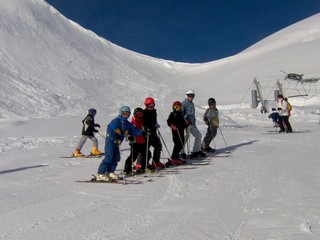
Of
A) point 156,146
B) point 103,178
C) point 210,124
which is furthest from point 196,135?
point 103,178

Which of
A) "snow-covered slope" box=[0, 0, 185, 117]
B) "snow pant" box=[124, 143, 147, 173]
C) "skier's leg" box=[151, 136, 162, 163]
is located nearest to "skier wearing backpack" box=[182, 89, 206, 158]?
"skier's leg" box=[151, 136, 162, 163]

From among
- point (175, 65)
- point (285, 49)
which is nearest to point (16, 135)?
point (175, 65)

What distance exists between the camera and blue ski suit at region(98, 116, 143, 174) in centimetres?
755

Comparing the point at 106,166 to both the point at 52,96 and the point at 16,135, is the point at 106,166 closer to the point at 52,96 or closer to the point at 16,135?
the point at 16,135

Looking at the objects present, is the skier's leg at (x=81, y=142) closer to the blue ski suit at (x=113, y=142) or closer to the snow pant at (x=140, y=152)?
the snow pant at (x=140, y=152)

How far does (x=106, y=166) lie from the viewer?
7551 millimetres

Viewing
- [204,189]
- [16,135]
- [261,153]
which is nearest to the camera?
[204,189]

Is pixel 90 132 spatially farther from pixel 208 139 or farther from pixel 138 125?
pixel 138 125

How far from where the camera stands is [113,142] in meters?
7.61

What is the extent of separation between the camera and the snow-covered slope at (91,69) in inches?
1335

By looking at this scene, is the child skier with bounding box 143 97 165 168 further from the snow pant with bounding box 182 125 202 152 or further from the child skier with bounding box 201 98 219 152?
the child skier with bounding box 201 98 219 152

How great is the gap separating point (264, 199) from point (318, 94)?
1567 inches

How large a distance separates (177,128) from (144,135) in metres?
1.44

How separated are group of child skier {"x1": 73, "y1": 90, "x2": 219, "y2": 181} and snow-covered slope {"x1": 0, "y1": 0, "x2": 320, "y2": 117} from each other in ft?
62.4
